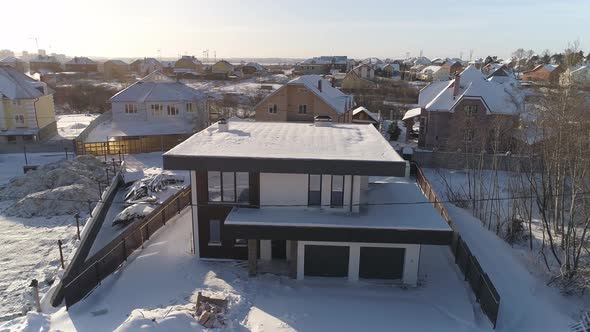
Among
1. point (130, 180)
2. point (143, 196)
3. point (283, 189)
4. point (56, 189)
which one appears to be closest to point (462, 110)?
point (283, 189)

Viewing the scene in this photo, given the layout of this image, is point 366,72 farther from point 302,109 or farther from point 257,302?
point 257,302

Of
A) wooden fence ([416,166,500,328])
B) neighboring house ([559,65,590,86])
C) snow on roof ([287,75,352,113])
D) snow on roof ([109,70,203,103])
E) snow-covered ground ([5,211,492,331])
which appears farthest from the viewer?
snow on roof ([109,70,203,103])

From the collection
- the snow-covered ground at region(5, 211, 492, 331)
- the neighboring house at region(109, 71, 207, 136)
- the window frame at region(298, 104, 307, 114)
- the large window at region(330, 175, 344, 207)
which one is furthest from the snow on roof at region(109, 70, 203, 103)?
the large window at region(330, 175, 344, 207)

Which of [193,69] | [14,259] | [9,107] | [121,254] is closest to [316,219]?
[121,254]

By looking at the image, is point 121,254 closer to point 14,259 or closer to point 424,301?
point 14,259

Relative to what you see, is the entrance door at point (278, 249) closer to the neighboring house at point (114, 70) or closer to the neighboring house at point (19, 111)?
the neighboring house at point (19, 111)

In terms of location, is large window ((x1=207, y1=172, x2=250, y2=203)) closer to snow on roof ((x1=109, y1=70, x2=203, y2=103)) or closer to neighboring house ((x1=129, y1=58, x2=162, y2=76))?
snow on roof ((x1=109, y1=70, x2=203, y2=103))
